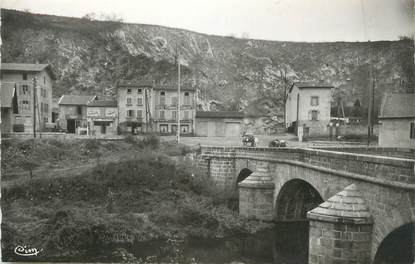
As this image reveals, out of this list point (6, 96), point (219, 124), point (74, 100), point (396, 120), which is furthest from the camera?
point (74, 100)

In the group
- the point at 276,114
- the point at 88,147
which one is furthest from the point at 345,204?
the point at 276,114

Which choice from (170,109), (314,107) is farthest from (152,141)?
(314,107)

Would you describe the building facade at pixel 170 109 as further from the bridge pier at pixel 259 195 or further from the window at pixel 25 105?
the bridge pier at pixel 259 195

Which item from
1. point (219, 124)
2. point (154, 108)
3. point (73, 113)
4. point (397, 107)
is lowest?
point (219, 124)

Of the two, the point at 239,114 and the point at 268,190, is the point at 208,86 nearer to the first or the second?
the point at 239,114

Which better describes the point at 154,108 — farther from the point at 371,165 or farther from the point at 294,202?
the point at 371,165
